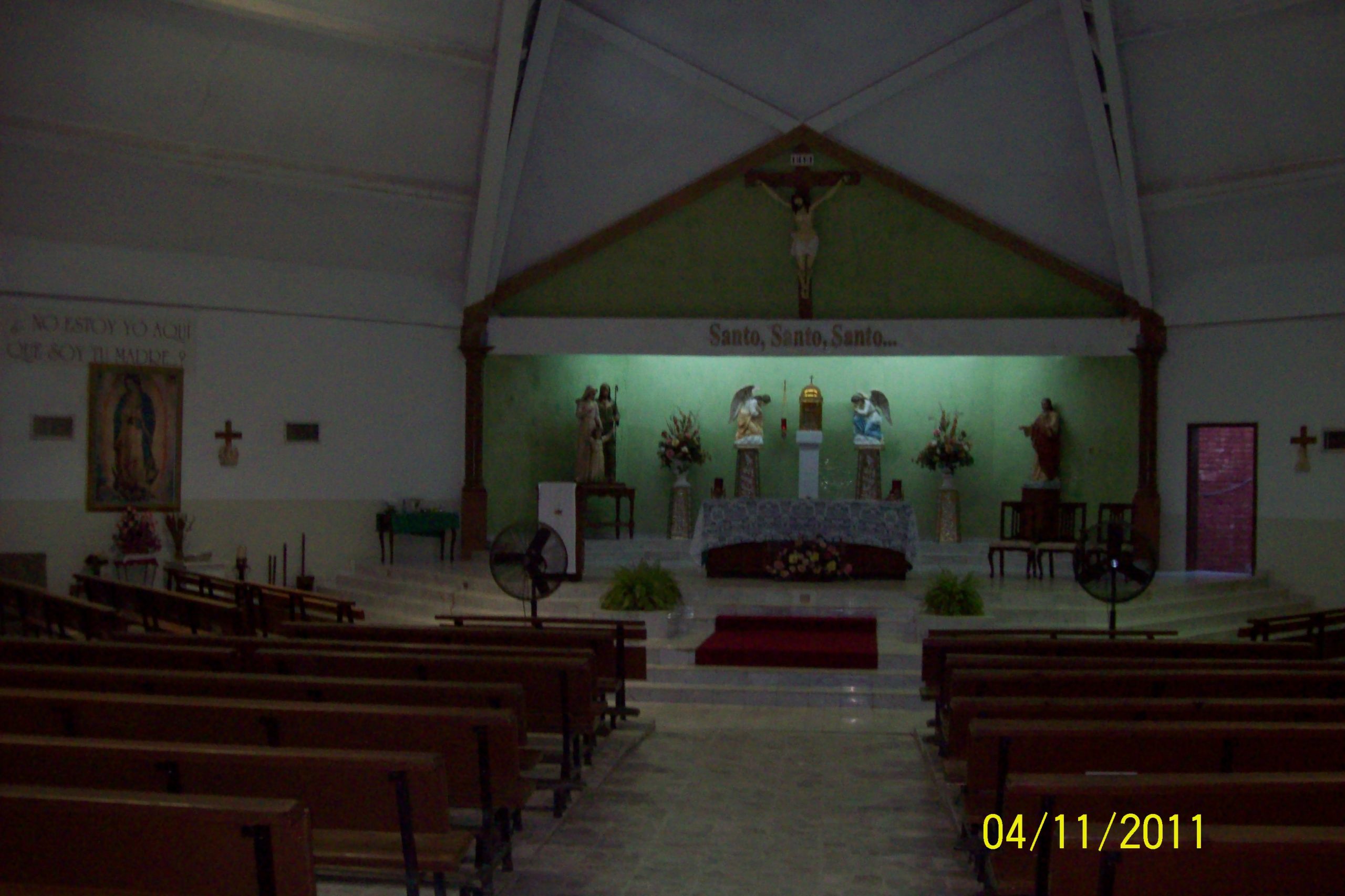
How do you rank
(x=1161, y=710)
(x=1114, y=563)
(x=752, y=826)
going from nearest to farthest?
(x=1161, y=710) → (x=752, y=826) → (x=1114, y=563)

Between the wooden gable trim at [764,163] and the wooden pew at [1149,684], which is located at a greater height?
the wooden gable trim at [764,163]

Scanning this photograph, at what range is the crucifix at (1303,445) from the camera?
12883mm

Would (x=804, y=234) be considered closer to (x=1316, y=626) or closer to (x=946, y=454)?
(x=946, y=454)

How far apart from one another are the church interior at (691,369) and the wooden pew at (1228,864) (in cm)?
267

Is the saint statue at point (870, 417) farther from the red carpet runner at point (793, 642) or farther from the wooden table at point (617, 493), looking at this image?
the red carpet runner at point (793, 642)

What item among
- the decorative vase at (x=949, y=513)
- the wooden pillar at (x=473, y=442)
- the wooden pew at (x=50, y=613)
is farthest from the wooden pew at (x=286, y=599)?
the decorative vase at (x=949, y=513)

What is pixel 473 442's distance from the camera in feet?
49.3

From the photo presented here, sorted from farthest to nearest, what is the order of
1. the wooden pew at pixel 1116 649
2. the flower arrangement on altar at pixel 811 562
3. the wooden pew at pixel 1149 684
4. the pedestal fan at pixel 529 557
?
1. the flower arrangement on altar at pixel 811 562
2. the pedestal fan at pixel 529 557
3. the wooden pew at pixel 1116 649
4. the wooden pew at pixel 1149 684

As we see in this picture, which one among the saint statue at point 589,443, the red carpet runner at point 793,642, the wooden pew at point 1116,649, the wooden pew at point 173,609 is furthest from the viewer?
the saint statue at point 589,443

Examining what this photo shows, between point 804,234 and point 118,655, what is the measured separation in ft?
34.1

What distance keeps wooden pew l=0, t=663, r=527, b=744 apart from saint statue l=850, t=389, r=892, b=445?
11.0 m

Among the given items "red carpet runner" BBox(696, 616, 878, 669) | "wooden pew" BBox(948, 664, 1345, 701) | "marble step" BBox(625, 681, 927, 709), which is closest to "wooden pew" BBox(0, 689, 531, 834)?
"wooden pew" BBox(948, 664, 1345, 701)

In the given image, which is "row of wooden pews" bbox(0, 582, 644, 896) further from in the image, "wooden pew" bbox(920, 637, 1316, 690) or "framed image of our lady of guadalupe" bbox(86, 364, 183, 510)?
"framed image of our lady of guadalupe" bbox(86, 364, 183, 510)

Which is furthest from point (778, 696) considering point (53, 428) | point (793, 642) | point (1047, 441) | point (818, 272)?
point (53, 428)
